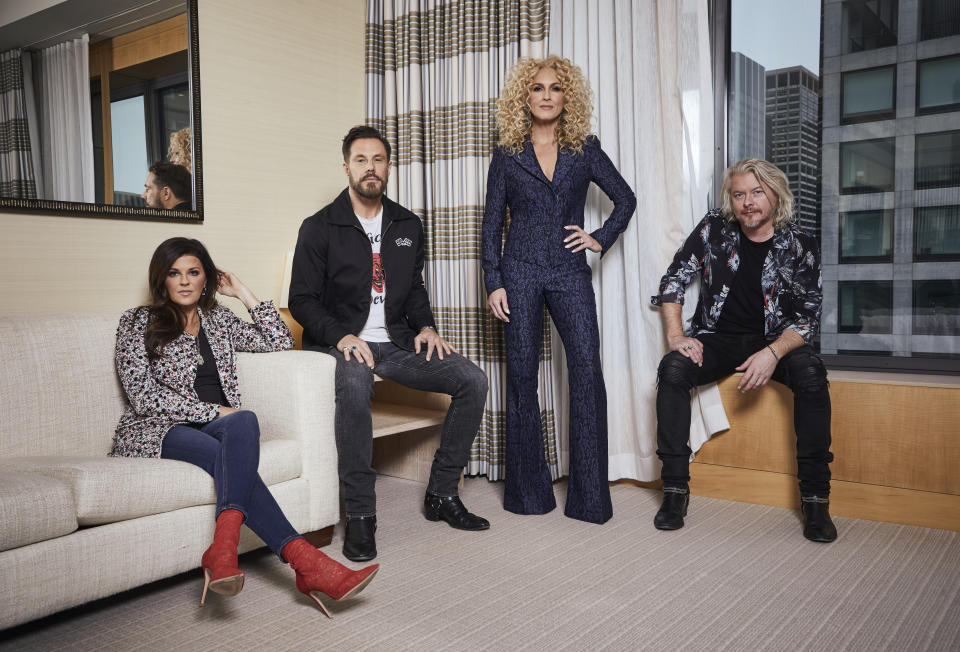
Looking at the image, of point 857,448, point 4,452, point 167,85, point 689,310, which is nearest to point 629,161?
point 689,310

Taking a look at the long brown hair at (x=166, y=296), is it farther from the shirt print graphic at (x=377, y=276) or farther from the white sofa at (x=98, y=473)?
the shirt print graphic at (x=377, y=276)

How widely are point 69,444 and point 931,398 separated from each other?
106 inches

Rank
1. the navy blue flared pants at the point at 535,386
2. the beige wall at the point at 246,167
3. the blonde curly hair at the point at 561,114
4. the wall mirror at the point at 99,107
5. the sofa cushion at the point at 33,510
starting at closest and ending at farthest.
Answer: the sofa cushion at the point at 33,510 → the wall mirror at the point at 99,107 → the beige wall at the point at 246,167 → the navy blue flared pants at the point at 535,386 → the blonde curly hair at the point at 561,114

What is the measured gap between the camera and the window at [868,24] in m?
2.67

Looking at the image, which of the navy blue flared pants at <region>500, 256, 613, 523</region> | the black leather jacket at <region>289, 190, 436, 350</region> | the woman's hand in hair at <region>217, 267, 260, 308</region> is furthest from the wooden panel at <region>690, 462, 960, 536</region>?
the woman's hand in hair at <region>217, 267, 260, 308</region>

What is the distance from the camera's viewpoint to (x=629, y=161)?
2.79 metres

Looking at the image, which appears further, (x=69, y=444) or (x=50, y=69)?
(x=50, y=69)

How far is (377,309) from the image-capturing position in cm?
258

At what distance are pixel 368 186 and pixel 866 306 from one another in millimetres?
1968

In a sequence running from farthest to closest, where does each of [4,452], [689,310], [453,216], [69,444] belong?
[453,216] < [689,310] < [69,444] < [4,452]

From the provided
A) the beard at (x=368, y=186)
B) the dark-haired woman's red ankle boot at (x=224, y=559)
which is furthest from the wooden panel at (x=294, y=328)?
the dark-haired woman's red ankle boot at (x=224, y=559)

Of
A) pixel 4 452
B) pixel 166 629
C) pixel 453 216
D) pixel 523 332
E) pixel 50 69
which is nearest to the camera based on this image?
pixel 166 629

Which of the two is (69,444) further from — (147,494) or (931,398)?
(931,398)

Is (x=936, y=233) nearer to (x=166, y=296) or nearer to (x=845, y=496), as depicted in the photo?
(x=845, y=496)
